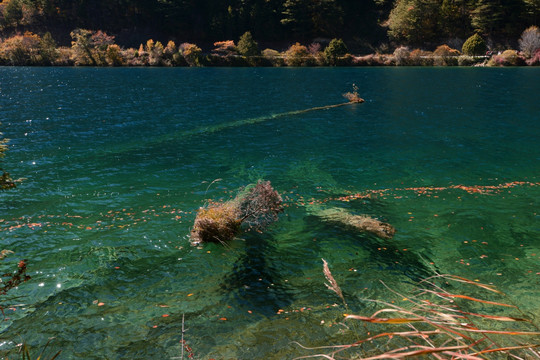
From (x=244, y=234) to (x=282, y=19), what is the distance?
123944 millimetres

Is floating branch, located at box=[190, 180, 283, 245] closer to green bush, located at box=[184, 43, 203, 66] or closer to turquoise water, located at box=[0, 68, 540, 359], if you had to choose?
turquoise water, located at box=[0, 68, 540, 359]

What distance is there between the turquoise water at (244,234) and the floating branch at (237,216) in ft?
1.62

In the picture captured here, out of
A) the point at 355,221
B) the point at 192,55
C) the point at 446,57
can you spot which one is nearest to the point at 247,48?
the point at 192,55

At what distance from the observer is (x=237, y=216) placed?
13.3 meters

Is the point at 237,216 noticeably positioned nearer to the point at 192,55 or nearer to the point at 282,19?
the point at 192,55

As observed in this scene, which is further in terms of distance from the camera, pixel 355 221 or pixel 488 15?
pixel 488 15

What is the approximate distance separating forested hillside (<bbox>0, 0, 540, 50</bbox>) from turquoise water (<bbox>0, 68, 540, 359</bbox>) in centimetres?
8503

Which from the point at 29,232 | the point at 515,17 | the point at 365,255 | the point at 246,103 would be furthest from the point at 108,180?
the point at 515,17

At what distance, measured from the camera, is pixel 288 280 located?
10398mm

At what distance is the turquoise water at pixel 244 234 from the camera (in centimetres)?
866

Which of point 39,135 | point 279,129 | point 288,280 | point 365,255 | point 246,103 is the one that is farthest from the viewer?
point 246,103

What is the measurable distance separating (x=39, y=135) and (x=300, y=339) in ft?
93.0

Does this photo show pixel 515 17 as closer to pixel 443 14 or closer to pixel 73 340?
pixel 443 14

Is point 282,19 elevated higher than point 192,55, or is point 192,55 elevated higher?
point 282,19
